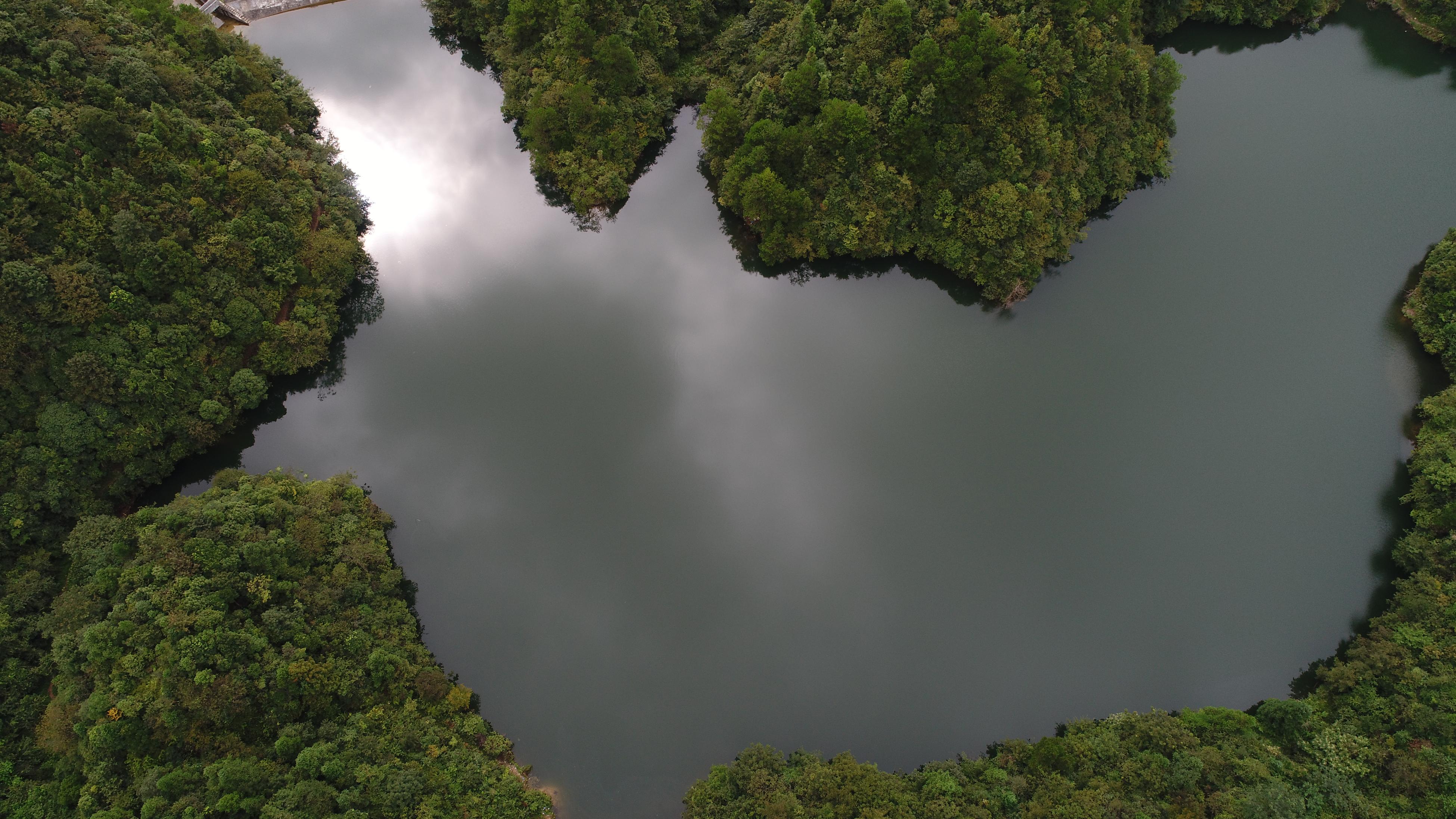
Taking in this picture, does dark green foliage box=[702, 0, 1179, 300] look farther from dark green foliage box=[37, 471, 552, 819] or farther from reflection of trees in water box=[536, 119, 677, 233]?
dark green foliage box=[37, 471, 552, 819]

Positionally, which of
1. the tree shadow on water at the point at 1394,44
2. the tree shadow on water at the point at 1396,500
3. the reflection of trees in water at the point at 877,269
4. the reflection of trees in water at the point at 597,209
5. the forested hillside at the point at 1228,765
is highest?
the tree shadow on water at the point at 1394,44

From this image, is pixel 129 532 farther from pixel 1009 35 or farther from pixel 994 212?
pixel 1009 35

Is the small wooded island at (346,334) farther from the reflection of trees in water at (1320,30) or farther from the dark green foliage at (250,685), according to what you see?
the reflection of trees in water at (1320,30)

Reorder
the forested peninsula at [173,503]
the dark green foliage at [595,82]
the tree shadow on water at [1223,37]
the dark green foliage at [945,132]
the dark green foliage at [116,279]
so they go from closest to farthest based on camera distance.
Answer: the forested peninsula at [173,503] → the dark green foliage at [116,279] → the dark green foliage at [945,132] → the dark green foliage at [595,82] → the tree shadow on water at [1223,37]

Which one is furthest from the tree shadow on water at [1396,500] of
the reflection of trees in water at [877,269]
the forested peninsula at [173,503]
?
the forested peninsula at [173,503]

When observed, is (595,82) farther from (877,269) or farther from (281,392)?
(281,392)

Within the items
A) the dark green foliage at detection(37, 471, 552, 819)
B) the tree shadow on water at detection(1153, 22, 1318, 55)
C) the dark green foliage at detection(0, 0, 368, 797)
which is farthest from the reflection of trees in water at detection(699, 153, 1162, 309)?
the dark green foliage at detection(37, 471, 552, 819)

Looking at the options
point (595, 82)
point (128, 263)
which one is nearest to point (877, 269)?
point (595, 82)
